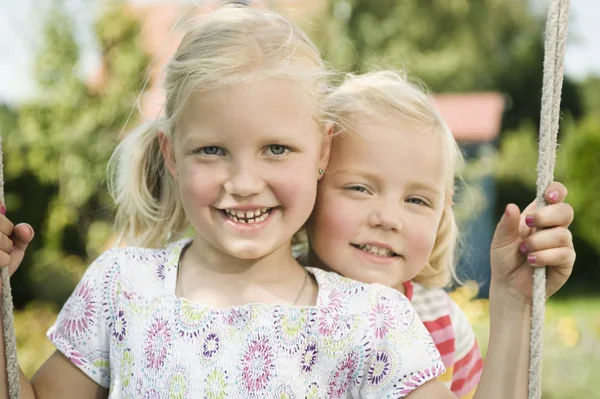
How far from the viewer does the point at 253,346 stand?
5.70 ft

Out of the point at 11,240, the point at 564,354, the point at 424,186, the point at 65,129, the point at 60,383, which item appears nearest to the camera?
the point at 11,240

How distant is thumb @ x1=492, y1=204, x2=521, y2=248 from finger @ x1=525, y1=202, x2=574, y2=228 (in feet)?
0.12

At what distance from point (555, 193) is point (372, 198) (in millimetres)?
544

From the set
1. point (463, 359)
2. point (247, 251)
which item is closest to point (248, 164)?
point (247, 251)

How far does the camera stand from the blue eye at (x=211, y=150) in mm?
1779

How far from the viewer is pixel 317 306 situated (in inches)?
70.8

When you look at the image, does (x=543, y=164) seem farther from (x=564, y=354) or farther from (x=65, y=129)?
(x=65, y=129)

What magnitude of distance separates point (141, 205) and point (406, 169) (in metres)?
0.75

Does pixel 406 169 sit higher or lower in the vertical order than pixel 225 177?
higher

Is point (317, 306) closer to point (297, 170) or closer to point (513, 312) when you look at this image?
point (297, 170)

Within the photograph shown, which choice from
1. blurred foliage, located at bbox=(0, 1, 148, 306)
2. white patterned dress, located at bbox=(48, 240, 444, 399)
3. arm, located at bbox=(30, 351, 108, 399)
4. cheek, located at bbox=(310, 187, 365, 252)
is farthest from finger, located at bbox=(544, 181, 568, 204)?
blurred foliage, located at bbox=(0, 1, 148, 306)

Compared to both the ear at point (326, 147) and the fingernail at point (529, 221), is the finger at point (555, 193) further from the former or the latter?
the ear at point (326, 147)

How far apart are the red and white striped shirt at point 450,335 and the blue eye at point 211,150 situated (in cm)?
81

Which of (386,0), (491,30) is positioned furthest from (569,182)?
(386,0)
